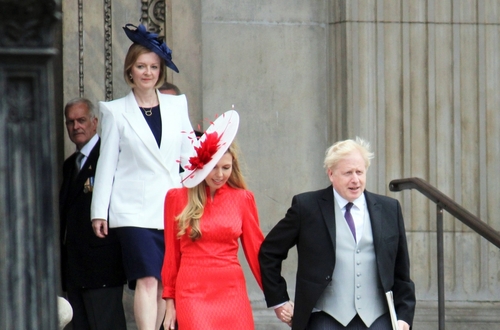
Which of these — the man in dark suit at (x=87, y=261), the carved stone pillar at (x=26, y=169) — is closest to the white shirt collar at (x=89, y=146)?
the man in dark suit at (x=87, y=261)

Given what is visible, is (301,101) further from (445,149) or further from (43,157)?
(43,157)

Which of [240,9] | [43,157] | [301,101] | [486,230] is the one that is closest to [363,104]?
[301,101]

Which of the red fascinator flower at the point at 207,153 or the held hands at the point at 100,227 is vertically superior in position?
the red fascinator flower at the point at 207,153

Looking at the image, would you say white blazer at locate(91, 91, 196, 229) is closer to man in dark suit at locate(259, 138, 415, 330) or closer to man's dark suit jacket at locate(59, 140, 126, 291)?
man's dark suit jacket at locate(59, 140, 126, 291)

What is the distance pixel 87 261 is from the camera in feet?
25.0

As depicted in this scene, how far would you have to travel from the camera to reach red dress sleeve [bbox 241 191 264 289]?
253 inches

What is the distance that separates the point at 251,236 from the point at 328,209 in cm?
51

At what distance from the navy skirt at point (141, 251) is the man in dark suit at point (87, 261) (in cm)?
32

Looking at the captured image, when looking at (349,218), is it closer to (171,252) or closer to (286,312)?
(286,312)

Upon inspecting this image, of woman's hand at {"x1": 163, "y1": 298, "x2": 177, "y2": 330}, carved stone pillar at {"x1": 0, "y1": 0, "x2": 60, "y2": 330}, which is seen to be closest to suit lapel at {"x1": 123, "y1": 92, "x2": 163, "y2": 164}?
woman's hand at {"x1": 163, "y1": 298, "x2": 177, "y2": 330}

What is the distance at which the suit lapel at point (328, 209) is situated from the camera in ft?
20.1

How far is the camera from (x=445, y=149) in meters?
9.23

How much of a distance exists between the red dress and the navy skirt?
0.73m

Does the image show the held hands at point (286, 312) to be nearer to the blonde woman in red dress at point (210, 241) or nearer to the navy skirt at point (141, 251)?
the blonde woman in red dress at point (210, 241)
